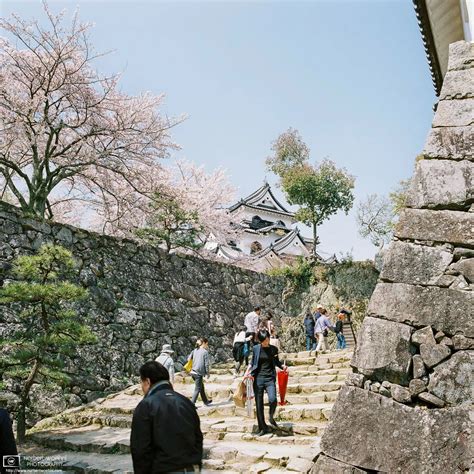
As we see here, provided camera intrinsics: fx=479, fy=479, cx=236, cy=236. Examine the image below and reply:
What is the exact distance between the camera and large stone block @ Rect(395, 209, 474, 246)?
4094 millimetres

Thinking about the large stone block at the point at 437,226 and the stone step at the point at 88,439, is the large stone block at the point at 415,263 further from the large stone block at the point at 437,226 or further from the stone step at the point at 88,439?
the stone step at the point at 88,439

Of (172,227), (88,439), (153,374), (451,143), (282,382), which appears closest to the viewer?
(153,374)

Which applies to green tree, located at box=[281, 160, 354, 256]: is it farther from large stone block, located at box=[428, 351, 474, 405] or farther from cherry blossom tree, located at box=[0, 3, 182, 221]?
large stone block, located at box=[428, 351, 474, 405]

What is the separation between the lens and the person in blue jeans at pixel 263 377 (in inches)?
256

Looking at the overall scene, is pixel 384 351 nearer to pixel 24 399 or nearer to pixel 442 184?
pixel 442 184

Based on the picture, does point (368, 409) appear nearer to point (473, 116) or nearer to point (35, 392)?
point (473, 116)

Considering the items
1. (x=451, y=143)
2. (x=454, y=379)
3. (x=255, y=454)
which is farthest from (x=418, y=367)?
(x=255, y=454)

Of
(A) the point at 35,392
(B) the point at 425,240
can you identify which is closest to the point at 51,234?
(A) the point at 35,392

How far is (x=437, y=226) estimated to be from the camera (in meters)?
4.20

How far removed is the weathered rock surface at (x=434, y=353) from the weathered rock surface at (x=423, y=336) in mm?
41

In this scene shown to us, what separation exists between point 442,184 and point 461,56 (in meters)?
1.60

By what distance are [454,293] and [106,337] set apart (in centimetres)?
818

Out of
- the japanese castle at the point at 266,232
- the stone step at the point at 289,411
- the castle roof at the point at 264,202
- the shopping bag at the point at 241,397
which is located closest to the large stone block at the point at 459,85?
the stone step at the point at 289,411

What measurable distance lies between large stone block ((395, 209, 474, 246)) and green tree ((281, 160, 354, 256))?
16.2m
